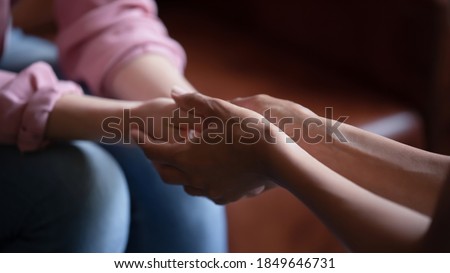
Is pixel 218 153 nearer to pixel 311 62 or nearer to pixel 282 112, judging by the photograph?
pixel 282 112

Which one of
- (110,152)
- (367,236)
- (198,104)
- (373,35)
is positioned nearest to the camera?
(367,236)

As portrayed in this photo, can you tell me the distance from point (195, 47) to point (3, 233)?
0.36 meters

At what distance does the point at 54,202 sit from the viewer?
0.56m

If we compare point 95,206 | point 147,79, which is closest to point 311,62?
point 147,79

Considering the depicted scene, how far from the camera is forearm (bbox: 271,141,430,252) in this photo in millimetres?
418

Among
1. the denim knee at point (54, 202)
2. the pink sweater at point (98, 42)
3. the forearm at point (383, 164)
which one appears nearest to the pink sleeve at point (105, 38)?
the pink sweater at point (98, 42)

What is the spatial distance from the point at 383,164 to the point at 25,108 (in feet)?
0.97

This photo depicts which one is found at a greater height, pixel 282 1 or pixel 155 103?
pixel 282 1

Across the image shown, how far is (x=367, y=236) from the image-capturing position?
0.42 metres

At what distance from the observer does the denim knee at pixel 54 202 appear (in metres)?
0.56

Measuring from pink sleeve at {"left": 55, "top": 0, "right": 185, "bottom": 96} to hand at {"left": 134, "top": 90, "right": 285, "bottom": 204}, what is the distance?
129mm

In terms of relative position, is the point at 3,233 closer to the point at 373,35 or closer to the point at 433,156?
the point at 433,156

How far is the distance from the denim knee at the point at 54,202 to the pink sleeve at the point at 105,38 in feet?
0.39
